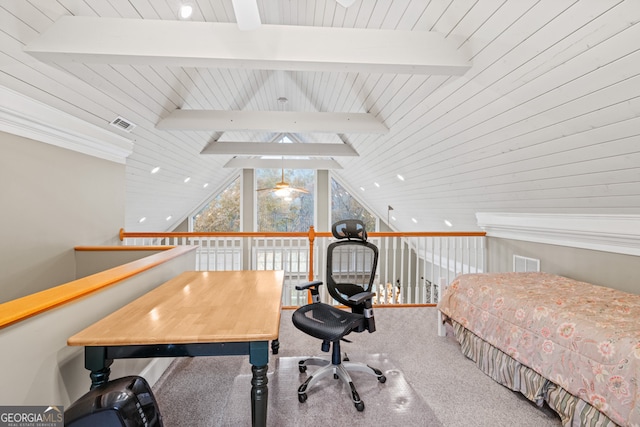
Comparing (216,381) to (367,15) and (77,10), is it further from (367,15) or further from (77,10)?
(367,15)

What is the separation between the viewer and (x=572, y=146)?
2098 mm

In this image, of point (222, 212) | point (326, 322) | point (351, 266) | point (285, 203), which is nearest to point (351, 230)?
point (351, 266)

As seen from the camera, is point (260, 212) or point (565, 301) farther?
point (260, 212)

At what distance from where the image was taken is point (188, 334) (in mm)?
1229

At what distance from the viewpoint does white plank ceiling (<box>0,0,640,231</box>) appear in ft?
5.22

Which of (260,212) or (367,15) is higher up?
(367,15)

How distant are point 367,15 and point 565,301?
254cm

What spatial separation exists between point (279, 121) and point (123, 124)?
1716 mm

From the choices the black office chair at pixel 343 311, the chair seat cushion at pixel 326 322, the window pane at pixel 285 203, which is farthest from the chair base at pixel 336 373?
the window pane at pixel 285 203

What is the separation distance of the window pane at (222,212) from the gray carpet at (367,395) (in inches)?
235

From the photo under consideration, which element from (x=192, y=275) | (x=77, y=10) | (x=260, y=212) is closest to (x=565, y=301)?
(x=192, y=275)

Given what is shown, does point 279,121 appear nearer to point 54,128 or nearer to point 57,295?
point 54,128

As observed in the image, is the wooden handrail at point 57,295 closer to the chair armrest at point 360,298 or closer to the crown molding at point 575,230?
the chair armrest at point 360,298

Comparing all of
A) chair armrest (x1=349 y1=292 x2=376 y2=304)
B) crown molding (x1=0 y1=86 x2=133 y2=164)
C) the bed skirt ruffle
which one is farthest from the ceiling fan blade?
the bed skirt ruffle
